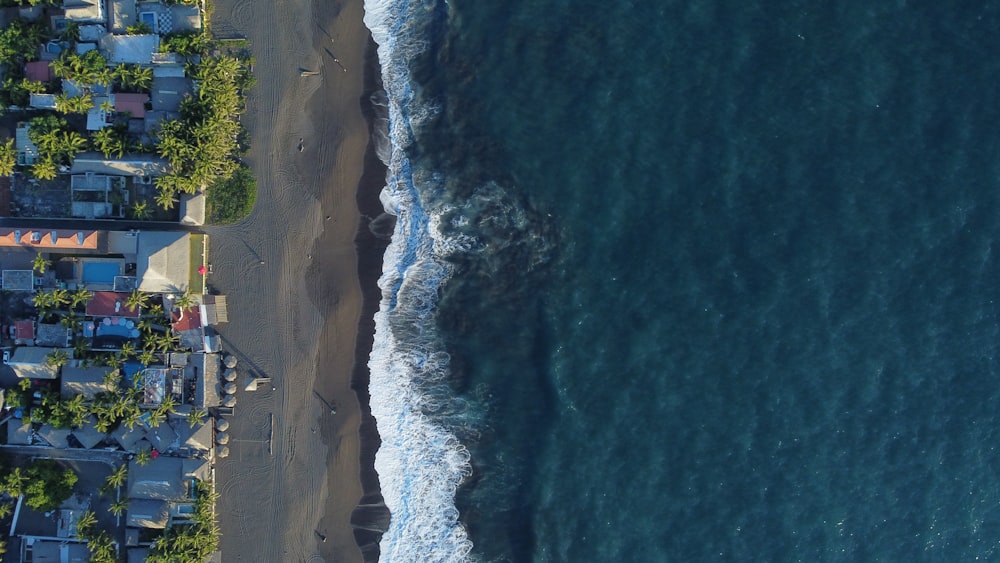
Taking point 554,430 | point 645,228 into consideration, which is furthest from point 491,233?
point 554,430

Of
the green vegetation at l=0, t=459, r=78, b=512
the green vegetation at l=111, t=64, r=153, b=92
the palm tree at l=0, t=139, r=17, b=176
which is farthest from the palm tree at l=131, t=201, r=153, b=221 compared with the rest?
the green vegetation at l=0, t=459, r=78, b=512

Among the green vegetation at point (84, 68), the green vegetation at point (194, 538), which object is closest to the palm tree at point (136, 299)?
the green vegetation at point (194, 538)

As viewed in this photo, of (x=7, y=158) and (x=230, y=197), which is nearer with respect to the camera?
(x=7, y=158)

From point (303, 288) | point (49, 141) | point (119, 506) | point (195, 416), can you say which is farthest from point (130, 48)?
point (119, 506)

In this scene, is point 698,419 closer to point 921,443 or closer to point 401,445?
point 921,443

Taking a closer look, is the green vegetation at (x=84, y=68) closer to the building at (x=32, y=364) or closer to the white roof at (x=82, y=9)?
the white roof at (x=82, y=9)

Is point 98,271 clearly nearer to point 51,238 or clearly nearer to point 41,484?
point 51,238

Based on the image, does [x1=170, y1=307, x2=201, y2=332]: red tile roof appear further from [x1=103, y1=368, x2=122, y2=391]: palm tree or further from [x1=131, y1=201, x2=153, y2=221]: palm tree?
[x1=131, y1=201, x2=153, y2=221]: palm tree
